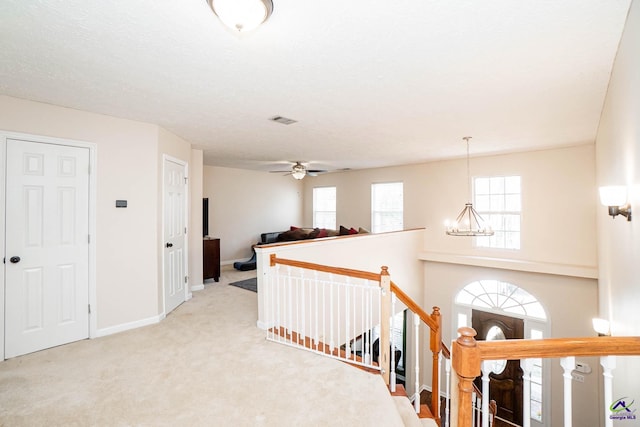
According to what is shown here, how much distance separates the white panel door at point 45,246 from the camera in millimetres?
3018

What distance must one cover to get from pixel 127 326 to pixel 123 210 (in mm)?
1459

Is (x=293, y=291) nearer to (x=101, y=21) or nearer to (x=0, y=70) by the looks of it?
(x=101, y=21)

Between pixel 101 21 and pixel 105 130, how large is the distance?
216 cm

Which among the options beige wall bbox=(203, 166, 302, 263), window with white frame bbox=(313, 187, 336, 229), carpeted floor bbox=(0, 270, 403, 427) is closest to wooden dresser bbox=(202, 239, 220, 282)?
beige wall bbox=(203, 166, 302, 263)

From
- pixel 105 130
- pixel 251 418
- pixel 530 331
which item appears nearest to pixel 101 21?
pixel 105 130

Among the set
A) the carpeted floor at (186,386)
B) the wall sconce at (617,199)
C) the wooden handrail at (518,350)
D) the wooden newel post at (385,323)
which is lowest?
the carpeted floor at (186,386)

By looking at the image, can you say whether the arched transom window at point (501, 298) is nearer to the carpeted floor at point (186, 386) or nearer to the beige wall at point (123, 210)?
the carpeted floor at point (186, 386)

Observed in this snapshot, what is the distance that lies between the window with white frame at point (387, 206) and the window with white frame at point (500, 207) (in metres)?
1.86

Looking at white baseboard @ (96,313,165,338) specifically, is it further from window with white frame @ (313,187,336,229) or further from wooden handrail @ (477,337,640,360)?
window with white frame @ (313,187,336,229)

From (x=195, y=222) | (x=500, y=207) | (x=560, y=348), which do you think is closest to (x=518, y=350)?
(x=560, y=348)

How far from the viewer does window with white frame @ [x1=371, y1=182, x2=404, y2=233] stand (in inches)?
308

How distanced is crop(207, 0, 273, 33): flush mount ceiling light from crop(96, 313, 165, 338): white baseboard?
147 inches

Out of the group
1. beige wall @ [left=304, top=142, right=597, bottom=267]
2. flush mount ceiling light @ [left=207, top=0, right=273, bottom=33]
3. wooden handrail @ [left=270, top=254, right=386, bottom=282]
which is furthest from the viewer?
beige wall @ [left=304, top=142, right=597, bottom=267]

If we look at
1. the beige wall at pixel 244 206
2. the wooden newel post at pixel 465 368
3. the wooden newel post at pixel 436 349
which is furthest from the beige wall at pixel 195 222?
the wooden newel post at pixel 465 368
